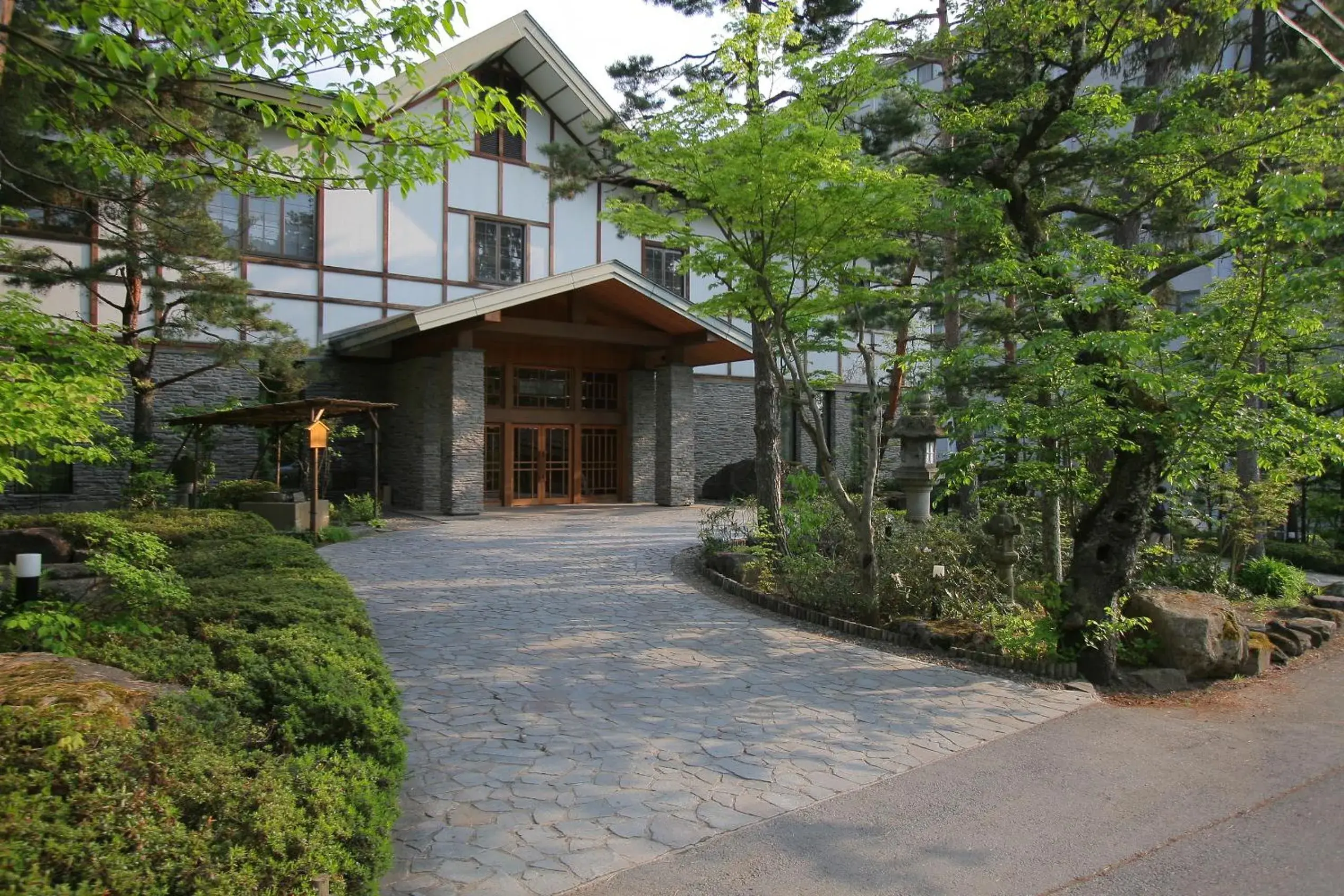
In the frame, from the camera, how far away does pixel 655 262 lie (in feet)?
74.7

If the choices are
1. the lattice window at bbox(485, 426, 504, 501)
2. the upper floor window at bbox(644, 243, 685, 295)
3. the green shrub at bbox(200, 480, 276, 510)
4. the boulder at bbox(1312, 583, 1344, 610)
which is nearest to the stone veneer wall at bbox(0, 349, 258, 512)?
the green shrub at bbox(200, 480, 276, 510)

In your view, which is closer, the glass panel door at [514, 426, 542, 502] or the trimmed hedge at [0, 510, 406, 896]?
the trimmed hedge at [0, 510, 406, 896]

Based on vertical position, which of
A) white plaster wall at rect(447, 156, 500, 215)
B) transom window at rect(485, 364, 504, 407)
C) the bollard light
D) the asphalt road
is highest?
white plaster wall at rect(447, 156, 500, 215)

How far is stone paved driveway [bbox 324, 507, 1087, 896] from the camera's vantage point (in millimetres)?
3904

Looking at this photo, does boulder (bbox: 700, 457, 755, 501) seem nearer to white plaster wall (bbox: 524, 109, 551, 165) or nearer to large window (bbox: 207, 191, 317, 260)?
white plaster wall (bbox: 524, 109, 551, 165)

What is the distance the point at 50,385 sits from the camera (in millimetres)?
4086

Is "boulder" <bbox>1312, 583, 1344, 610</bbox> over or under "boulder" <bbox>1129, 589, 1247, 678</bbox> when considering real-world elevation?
under

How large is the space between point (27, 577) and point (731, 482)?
18838mm

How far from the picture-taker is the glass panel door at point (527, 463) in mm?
20547

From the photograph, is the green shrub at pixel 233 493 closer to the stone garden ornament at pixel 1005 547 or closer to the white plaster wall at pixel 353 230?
the white plaster wall at pixel 353 230

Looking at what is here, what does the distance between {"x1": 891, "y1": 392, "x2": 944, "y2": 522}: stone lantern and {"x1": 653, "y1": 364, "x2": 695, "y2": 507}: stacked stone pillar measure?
9.21 m

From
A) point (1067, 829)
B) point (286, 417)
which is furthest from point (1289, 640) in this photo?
point (286, 417)

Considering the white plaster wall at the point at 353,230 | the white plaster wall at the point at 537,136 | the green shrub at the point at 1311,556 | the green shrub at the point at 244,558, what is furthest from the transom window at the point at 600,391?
the green shrub at the point at 1311,556

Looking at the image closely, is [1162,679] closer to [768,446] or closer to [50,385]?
[768,446]
